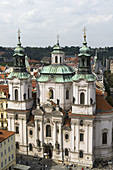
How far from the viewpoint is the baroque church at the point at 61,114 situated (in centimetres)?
4766

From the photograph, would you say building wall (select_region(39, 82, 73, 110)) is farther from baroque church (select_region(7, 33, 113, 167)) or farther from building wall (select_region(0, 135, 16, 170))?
building wall (select_region(0, 135, 16, 170))

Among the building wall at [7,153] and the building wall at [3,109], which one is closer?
the building wall at [7,153]

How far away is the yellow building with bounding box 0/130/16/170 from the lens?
43031mm

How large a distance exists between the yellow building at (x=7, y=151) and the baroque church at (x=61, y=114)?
6.66 meters

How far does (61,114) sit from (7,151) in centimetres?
1308

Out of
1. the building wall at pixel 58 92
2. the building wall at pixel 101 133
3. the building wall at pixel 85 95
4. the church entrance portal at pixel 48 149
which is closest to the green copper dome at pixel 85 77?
the building wall at pixel 85 95

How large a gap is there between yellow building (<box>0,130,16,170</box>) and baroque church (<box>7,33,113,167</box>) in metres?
6.66

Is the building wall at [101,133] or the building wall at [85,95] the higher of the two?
the building wall at [85,95]

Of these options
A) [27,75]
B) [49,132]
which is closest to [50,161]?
[49,132]

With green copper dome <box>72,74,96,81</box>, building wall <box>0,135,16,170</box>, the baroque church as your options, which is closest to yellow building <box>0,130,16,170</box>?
building wall <box>0,135,16,170</box>

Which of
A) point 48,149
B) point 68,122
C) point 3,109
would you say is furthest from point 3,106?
point 68,122

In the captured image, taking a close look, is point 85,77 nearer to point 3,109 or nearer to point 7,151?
point 7,151

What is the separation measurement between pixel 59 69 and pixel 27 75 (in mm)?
7331

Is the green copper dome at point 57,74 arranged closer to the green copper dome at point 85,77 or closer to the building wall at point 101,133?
the green copper dome at point 85,77
